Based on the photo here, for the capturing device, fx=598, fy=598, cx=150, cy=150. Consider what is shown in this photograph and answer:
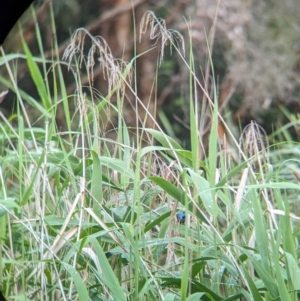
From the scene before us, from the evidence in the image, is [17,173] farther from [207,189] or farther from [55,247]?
[207,189]

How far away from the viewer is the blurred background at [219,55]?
6.33 feet

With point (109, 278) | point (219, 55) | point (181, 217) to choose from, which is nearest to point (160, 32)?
point (181, 217)

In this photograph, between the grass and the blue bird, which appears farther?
the blue bird

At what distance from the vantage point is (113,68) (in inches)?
41.1

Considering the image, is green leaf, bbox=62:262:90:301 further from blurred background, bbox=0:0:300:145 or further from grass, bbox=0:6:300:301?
blurred background, bbox=0:0:300:145

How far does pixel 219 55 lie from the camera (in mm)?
2393

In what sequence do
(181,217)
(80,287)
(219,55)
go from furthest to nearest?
(219,55) < (181,217) < (80,287)

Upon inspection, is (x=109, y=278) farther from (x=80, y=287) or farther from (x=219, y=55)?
(x=219, y=55)

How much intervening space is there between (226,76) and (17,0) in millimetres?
1324

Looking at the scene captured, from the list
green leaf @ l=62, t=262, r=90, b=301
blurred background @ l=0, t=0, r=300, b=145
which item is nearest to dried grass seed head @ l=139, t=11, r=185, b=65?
green leaf @ l=62, t=262, r=90, b=301

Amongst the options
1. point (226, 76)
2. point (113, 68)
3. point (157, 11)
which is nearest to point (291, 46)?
point (226, 76)

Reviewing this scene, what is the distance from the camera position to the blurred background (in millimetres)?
1929

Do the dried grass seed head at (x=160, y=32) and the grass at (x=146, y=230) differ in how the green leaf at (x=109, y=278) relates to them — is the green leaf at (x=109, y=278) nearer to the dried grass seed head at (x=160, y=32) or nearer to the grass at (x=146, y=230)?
the grass at (x=146, y=230)

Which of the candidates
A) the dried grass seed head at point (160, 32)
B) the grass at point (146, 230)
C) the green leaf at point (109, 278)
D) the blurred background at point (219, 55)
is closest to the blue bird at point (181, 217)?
the grass at point (146, 230)
